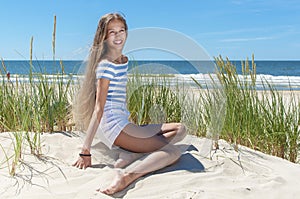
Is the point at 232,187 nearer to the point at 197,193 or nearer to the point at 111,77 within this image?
the point at 197,193

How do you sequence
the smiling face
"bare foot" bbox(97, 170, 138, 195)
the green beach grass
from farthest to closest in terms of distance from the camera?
1. the green beach grass
2. the smiling face
3. "bare foot" bbox(97, 170, 138, 195)

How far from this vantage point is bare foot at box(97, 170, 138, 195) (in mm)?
2131

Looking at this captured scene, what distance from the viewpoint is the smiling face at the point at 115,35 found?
2.61 m

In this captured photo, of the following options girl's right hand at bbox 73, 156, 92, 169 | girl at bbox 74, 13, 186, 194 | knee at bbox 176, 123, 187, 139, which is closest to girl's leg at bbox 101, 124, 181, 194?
girl at bbox 74, 13, 186, 194

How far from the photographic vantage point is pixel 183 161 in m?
2.62

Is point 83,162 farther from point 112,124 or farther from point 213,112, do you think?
point 213,112

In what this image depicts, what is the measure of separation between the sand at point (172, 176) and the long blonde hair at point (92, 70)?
38cm

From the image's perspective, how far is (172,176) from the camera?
92.4 inches

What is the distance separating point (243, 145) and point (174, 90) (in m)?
0.96

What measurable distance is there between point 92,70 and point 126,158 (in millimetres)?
706

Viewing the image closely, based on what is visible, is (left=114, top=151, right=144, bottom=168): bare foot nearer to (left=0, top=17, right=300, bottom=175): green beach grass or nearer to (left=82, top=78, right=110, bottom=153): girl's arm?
(left=82, top=78, right=110, bottom=153): girl's arm

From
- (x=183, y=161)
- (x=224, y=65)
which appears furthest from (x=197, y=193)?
(x=224, y=65)

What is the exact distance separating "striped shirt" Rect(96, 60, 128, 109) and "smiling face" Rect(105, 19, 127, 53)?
14 cm

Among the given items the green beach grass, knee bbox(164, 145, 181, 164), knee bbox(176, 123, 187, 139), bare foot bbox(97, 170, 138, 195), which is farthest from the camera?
the green beach grass
